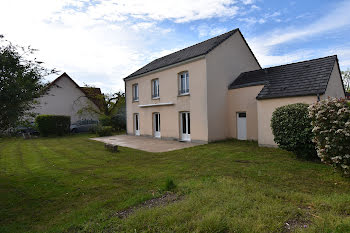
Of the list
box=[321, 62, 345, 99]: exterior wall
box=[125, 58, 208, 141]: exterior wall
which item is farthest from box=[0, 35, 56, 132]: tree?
box=[321, 62, 345, 99]: exterior wall

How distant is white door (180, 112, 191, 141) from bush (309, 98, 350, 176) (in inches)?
354

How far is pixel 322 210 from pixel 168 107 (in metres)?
12.9

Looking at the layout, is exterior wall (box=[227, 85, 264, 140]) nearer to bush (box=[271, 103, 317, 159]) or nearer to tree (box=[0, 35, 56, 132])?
bush (box=[271, 103, 317, 159])

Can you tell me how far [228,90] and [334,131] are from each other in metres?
8.82

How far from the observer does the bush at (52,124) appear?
20.8 m

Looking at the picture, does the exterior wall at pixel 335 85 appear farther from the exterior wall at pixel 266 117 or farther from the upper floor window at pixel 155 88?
the upper floor window at pixel 155 88

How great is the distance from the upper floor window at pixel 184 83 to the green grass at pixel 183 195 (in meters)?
7.00

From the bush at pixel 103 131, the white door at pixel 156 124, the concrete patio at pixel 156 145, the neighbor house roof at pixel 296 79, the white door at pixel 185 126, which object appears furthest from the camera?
the bush at pixel 103 131

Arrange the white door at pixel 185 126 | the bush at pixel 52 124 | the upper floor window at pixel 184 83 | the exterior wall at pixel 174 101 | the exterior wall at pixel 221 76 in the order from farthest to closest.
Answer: the bush at pixel 52 124 < the white door at pixel 185 126 < the upper floor window at pixel 184 83 < the exterior wall at pixel 174 101 < the exterior wall at pixel 221 76

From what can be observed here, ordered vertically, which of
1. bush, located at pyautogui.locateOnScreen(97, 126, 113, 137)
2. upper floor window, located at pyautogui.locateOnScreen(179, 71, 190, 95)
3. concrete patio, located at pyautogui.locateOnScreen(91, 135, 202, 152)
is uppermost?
upper floor window, located at pyautogui.locateOnScreen(179, 71, 190, 95)

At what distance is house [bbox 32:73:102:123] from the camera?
26.2 meters

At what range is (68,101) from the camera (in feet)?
89.6

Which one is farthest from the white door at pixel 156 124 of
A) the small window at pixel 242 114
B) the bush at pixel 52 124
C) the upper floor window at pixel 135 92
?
the bush at pixel 52 124

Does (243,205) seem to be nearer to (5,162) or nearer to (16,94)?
(16,94)
